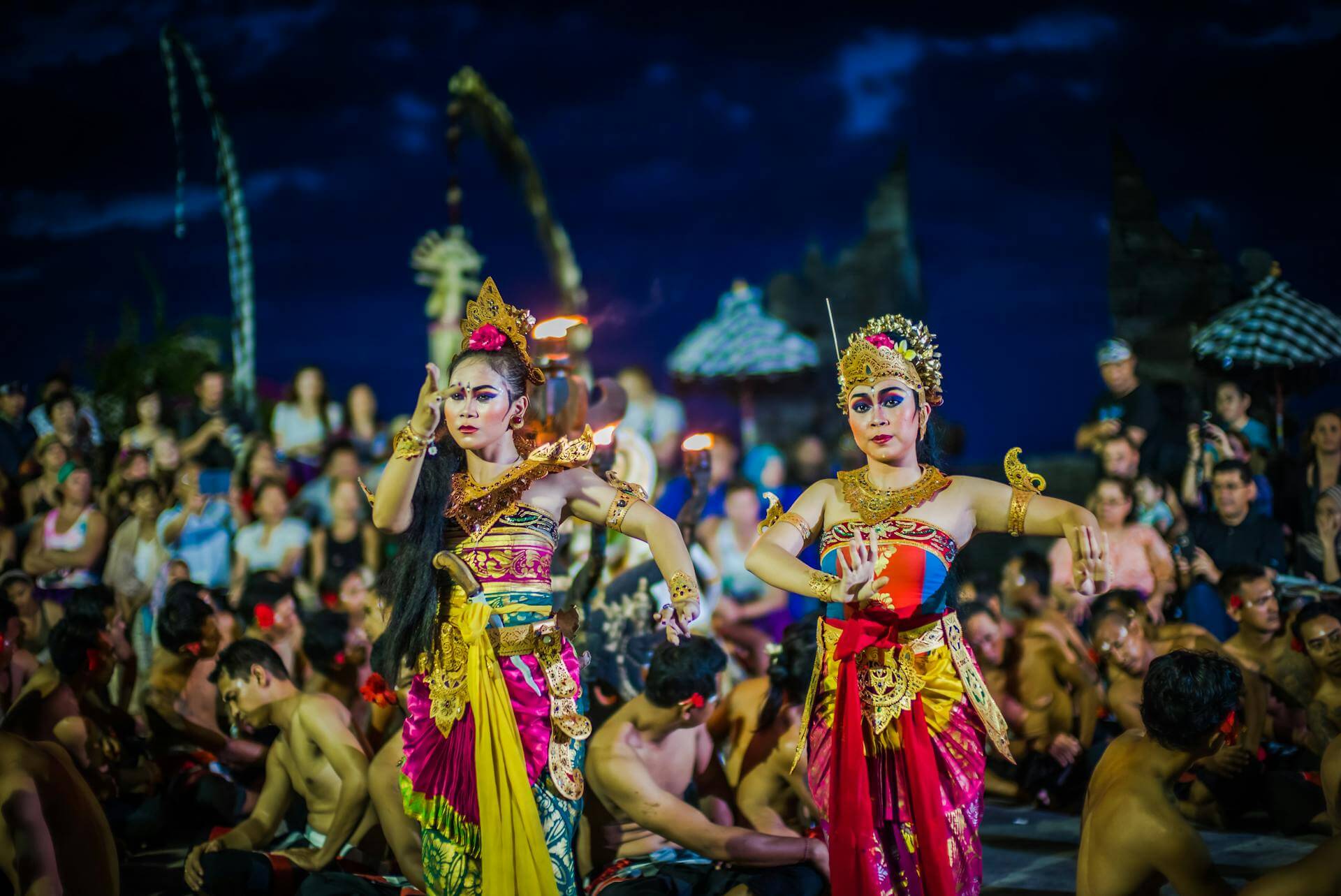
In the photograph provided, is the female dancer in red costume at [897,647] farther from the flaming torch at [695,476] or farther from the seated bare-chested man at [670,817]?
the flaming torch at [695,476]

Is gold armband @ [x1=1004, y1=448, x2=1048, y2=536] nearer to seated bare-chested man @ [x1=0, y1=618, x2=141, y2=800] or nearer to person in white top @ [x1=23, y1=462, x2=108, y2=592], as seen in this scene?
seated bare-chested man @ [x1=0, y1=618, x2=141, y2=800]

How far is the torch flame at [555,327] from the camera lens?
14.6 feet

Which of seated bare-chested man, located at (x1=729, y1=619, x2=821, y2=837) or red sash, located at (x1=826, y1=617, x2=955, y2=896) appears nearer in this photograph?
red sash, located at (x1=826, y1=617, x2=955, y2=896)

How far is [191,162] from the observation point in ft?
41.5

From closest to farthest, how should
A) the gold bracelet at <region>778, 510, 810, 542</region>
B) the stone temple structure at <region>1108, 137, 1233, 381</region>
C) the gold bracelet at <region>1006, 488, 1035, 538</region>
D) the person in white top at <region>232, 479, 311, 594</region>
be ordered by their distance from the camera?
the gold bracelet at <region>1006, 488, 1035, 538</region> → the gold bracelet at <region>778, 510, 810, 542</region> → the person in white top at <region>232, 479, 311, 594</region> → the stone temple structure at <region>1108, 137, 1233, 381</region>

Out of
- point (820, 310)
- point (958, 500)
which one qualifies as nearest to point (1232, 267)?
point (820, 310)

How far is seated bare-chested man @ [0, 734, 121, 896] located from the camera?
333 cm

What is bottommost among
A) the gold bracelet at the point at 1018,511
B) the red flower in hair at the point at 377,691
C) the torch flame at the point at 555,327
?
the red flower in hair at the point at 377,691

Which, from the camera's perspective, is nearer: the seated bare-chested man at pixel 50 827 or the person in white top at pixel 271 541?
the seated bare-chested man at pixel 50 827

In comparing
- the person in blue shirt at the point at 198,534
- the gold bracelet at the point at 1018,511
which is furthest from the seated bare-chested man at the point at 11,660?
the gold bracelet at the point at 1018,511

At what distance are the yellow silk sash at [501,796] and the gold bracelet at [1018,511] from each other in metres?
1.40

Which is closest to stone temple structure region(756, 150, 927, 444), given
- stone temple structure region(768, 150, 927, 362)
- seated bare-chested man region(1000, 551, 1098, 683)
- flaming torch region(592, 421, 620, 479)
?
stone temple structure region(768, 150, 927, 362)

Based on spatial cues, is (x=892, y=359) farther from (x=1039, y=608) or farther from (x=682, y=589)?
(x=1039, y=608)

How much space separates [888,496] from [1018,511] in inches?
13.5
